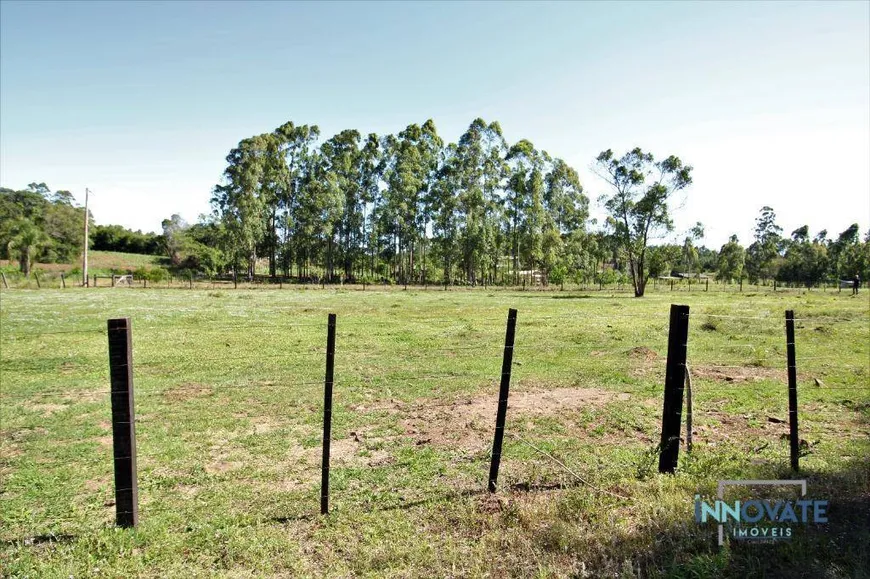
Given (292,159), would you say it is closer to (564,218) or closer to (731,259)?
(564,218)

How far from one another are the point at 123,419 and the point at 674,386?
6.01m

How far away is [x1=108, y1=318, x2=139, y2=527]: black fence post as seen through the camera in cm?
434

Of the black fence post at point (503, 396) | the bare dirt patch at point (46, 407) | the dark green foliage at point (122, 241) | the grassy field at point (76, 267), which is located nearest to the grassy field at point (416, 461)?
the bare dirt patch at point (46, 407)

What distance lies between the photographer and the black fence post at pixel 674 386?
5.48 m

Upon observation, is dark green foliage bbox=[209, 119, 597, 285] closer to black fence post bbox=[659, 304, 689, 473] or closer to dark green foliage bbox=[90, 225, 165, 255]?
dark green foliage bbox=[90, 225, 165, 255]

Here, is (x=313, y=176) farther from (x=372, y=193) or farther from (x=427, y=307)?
(x=427, y=307)

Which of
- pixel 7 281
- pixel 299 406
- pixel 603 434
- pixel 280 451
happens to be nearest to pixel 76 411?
pixel 299 406

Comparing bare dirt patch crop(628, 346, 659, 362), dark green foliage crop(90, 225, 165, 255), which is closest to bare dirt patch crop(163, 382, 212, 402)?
bare dirt patch crop(628, 346, 659, 362)

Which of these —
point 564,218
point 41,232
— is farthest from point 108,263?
point 564,218

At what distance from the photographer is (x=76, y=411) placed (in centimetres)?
937

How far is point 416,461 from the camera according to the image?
6.91 meters

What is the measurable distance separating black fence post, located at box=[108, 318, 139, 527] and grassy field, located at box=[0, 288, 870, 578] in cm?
25

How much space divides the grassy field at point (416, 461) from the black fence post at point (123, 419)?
25 centimetres

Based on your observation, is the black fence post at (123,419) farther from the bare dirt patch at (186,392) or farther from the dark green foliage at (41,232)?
the dark green foliage at (41,232)
